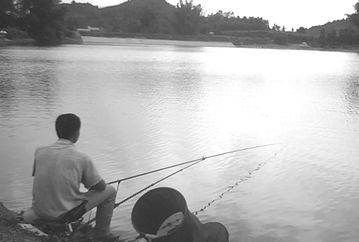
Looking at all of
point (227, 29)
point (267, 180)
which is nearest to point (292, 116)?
point (267, 180)

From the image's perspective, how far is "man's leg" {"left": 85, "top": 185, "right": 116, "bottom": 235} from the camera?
4.12m

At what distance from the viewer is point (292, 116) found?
12938mm

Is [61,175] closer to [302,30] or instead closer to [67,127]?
[67,127]

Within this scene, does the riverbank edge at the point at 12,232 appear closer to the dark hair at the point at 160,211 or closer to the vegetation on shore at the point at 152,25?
the dark hair at the point at 160,211

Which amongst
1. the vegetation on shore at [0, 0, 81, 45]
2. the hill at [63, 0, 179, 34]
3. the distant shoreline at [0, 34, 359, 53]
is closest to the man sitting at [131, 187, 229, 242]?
the vegetation on shore at [0, 0, 81, 45]

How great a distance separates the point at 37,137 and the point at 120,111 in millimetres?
A: 3597

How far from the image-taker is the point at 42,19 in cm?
6184

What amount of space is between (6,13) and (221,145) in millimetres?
57961

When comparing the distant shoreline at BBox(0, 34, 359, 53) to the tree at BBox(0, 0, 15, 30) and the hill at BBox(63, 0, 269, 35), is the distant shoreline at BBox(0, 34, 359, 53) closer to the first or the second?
the hill at BBox(63, 0, 269, 35)

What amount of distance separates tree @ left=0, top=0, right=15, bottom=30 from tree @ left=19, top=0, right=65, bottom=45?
137cm

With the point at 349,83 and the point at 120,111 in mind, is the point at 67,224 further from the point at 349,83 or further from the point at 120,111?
the point at 349,83

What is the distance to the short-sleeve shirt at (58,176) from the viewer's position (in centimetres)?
377

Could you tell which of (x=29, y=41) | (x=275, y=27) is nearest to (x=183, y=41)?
(x=29, y=41)

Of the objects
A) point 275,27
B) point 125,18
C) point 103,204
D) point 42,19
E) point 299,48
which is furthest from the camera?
point 275,27
